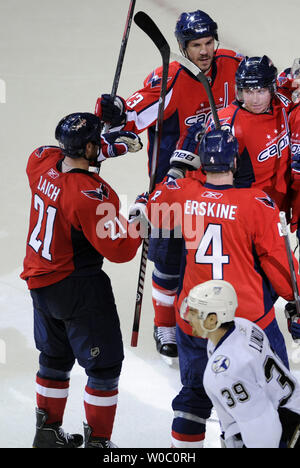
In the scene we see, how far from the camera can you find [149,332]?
4.36 m

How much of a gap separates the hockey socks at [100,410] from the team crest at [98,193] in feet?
2.48

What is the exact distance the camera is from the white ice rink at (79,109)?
3742 millimetres

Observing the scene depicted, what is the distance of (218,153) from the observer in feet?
10.2

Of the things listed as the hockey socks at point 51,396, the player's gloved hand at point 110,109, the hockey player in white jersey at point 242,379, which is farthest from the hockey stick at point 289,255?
the player's gloved hand at point 110,109

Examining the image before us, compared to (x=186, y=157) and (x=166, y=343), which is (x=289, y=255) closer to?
(x=186, y=157)

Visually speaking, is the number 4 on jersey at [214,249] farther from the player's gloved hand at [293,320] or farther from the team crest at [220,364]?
the team crest at [220,364]

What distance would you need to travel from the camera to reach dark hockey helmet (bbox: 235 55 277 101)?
356 cm

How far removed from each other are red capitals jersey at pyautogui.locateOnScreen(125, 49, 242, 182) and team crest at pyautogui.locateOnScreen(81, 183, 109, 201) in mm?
925

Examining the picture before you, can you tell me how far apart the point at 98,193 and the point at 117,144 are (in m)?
0.51

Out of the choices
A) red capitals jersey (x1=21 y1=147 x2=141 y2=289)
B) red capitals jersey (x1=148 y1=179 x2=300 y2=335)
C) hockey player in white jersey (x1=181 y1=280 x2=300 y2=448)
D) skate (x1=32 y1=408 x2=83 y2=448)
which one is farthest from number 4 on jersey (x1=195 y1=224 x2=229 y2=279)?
skate (x1=32 y1=408 x2=83 y2=448)

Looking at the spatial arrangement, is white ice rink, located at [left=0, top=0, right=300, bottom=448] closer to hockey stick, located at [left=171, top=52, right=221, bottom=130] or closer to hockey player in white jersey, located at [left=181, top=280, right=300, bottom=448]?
hockey player in white jersey, located at [left=181, top=280, right=300, bottom=448]

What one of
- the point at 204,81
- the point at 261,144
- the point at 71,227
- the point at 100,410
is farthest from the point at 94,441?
the point at 204,81
